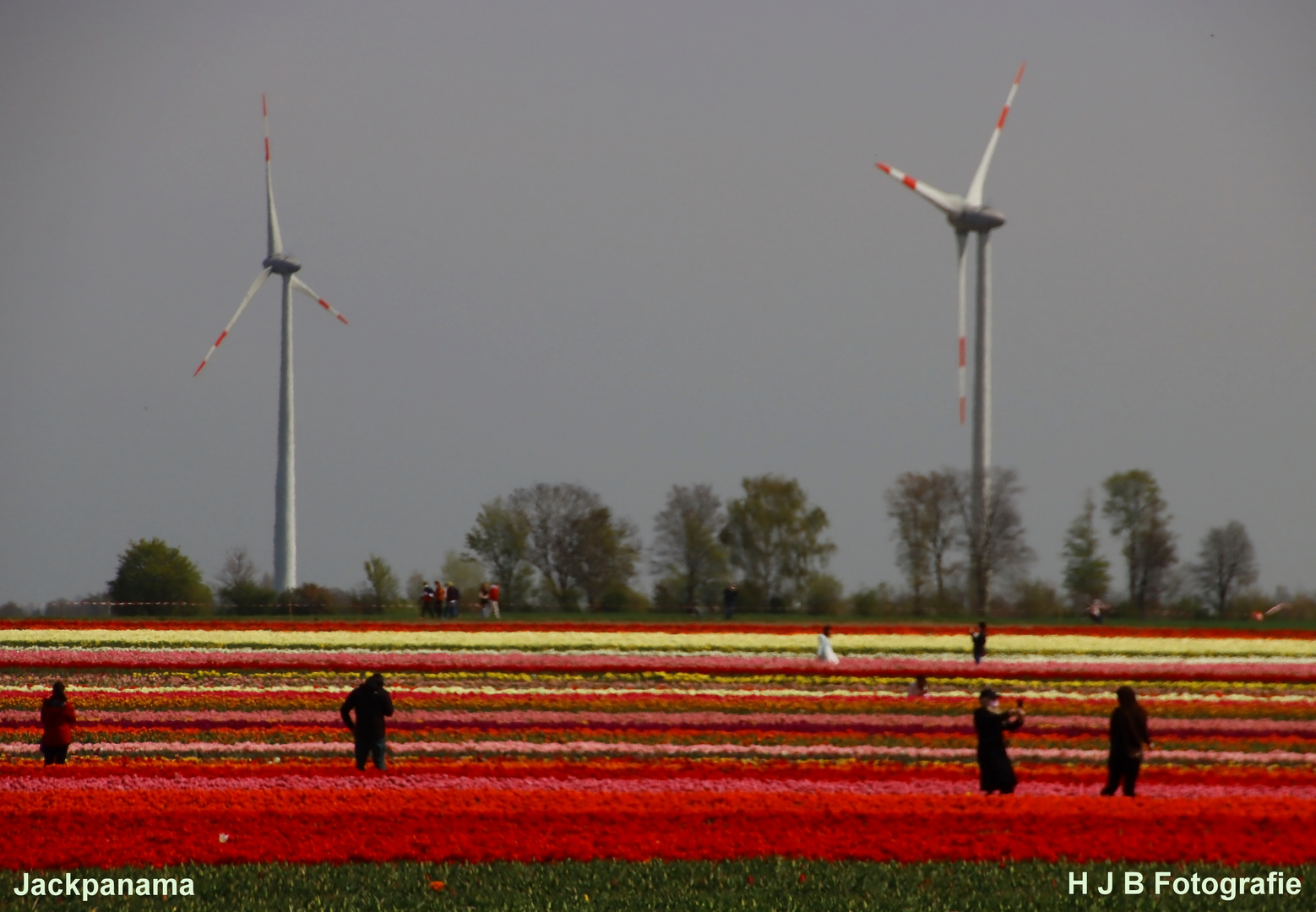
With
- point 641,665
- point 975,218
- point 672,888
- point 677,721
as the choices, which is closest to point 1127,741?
point 672,888

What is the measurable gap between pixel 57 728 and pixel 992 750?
13.6 m

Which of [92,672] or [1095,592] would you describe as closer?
[92,672]

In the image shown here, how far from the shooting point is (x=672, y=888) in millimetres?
15062

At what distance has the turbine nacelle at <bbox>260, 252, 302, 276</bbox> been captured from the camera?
8562cm

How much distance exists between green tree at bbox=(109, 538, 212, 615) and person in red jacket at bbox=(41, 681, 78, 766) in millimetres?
45056

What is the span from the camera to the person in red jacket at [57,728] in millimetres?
22688

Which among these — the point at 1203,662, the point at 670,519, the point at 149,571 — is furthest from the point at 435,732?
the point at 670,519

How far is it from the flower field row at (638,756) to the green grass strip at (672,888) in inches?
15.4

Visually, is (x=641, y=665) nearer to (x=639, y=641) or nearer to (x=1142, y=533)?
(x=639, y=641)

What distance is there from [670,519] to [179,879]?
9128 cm

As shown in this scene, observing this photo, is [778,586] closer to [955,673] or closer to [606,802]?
[955,673]

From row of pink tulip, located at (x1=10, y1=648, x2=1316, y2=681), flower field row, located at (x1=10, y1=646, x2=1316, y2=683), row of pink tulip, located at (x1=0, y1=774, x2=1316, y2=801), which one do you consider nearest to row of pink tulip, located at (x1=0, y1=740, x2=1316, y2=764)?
row of pink tulip, located at (x1=0, y1=774, x2=1316, y2=801)

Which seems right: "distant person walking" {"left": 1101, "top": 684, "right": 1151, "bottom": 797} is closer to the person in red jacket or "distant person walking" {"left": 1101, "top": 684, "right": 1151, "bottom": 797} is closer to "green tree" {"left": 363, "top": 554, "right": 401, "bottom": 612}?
the person in red jacket

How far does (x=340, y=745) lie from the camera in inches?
989
